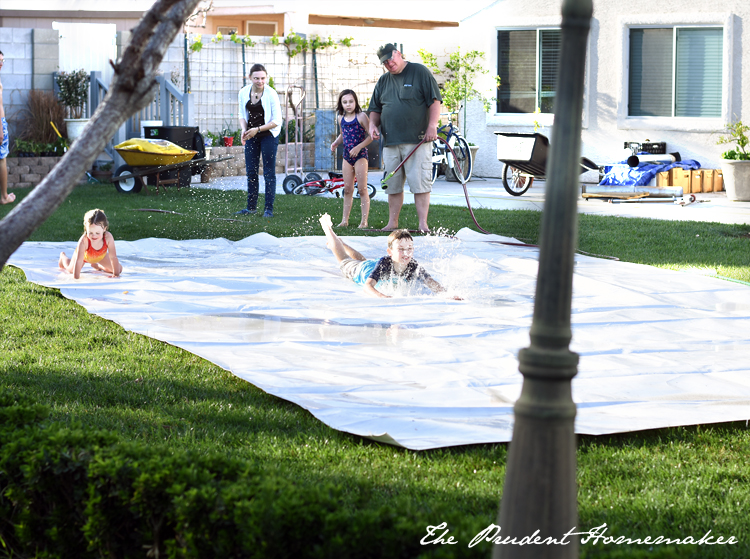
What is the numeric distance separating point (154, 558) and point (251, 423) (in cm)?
127

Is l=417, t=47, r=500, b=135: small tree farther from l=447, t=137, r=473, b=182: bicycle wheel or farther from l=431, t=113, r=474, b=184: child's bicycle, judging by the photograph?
l=447, t=137, r=473, b=182: bicycle wheel

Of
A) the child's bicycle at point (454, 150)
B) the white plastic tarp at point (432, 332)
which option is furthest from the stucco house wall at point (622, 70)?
the white plastic tarp at point (432, 332)

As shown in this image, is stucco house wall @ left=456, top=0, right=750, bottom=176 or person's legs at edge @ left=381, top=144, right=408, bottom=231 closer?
person's legs at edge @ left=381, top=144, right=408, bottom=231

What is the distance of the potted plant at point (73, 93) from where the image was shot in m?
15.0

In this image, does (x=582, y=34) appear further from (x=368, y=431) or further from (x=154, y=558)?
(x=368, y=431)

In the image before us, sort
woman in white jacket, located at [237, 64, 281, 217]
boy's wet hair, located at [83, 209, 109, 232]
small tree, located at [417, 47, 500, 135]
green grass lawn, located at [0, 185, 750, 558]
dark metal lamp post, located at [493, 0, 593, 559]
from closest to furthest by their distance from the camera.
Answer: dark metal lamp post, located at [493, 0, 593, 559] < green grass lawn, located at [0, 185, 750, 558] < boy's wet hair, located at [83, 209, 109, 232] < woman in white jacket, located at [237, 64, 281, 217] < small tree, located at [417, 47, 500, 135]

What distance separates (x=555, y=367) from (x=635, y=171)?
46.3ft

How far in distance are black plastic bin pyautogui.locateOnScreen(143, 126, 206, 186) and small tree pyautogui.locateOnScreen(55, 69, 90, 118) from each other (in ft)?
5.50

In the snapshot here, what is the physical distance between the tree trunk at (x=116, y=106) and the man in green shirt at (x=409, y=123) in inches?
273

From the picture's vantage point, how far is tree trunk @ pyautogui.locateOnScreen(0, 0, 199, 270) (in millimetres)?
2078

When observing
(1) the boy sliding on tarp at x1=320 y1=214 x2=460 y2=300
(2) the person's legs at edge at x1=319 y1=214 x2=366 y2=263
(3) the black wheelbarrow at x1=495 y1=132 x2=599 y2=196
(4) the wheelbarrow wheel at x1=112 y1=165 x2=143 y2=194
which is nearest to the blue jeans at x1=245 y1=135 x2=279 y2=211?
(2) the person's legs at edge at x1=319 y1=214 x2=366 y2=263

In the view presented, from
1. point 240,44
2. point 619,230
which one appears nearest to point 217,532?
point 619,230

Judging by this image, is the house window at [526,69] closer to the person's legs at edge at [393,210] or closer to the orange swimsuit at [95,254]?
the person's legs at edge at [393,210]

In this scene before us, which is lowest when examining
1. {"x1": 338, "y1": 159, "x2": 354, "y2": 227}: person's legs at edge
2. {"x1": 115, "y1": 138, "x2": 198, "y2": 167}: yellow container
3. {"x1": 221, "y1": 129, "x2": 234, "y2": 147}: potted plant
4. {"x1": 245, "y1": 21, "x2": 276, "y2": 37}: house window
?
{"x1": 338, "y1": 159, "x2": 354, "y2": 227}: person's legs at edge
